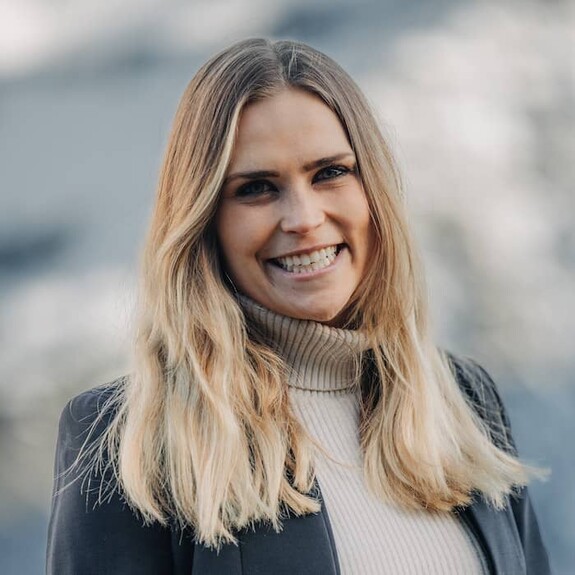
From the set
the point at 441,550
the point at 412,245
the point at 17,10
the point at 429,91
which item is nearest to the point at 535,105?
the point at 429,91

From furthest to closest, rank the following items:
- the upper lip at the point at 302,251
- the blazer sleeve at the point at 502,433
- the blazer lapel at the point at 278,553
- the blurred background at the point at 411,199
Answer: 1. the blurred background at the point at 411,199
2. the blazer sleeve at the point at 502,433
3. the upper lip at the point at 302,251
4. the blazer lapel at the point at 278,553

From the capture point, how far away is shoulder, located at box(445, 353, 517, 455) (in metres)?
2.06

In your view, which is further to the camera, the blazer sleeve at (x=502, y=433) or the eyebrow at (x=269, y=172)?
the blazer sleeve at (x=502, y=433)

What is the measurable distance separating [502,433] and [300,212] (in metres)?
0.67

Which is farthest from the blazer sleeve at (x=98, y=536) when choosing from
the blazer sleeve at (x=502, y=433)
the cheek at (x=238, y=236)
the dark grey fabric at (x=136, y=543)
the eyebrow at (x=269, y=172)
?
the blazer sleeve at (x=502, y=433)

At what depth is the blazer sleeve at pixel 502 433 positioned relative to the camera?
6.51 ft

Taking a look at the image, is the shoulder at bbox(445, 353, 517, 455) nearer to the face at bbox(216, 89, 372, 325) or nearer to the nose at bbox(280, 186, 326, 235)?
the face at bbox(216, 89, 372, 325)

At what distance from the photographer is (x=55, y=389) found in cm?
357

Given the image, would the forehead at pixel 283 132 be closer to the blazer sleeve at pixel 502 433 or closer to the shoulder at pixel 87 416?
the shoulder at pixel 87 416

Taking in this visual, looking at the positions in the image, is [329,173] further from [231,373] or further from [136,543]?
[136,543]

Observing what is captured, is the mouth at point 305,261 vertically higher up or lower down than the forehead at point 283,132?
lower down

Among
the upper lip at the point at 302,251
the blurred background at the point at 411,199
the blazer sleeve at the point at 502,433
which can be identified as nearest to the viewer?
the upper lip at the point at 302,251

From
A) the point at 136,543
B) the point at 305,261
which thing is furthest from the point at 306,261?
the point at 136,543

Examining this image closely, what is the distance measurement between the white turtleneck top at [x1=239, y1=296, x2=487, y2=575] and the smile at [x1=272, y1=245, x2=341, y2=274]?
0.09 meters
